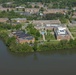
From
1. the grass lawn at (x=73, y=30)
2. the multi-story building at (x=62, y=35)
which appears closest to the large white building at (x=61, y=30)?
the multi-story building at (x=62, y=35)

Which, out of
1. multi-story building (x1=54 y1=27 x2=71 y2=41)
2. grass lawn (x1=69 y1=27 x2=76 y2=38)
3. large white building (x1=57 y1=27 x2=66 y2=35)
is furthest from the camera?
grass lawn (x1=69 y1=27 x2=76 y2=38)

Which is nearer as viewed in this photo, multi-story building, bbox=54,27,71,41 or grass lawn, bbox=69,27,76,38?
multi-story building, bbox=54,27,71,41

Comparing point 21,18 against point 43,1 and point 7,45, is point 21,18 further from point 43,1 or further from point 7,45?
point 43,1

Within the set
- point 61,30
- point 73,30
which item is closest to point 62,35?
point 61,30

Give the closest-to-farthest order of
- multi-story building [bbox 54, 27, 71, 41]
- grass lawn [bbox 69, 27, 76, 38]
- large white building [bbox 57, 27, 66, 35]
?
multi-story building [bbox 54, 27, 71, 41] → large white building [bbox 57, 27, 66, 35] → grass lawn [bbox 69, 27, 76, 38]

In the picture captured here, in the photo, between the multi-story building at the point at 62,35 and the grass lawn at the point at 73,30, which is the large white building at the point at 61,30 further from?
the grass lawn at the point at 73,30

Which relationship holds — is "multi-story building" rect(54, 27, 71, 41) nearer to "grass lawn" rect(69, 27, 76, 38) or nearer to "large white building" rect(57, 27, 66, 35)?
"large white building" rect(57, 27, 66, 35)

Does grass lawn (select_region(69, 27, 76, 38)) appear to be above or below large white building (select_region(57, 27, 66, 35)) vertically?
below

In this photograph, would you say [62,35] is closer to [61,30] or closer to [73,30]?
[61,30]

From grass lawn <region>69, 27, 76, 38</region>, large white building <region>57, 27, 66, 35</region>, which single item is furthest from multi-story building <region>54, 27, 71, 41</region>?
grass lawn <region>69, 27, 76, 38</region>

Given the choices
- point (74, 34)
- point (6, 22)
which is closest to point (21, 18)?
point (6, 22)

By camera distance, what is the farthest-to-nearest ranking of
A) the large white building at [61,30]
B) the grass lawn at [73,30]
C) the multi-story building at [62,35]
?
the grass lawn at [73,30], the large white building at [61,30], the multi-story building at [62,35]
